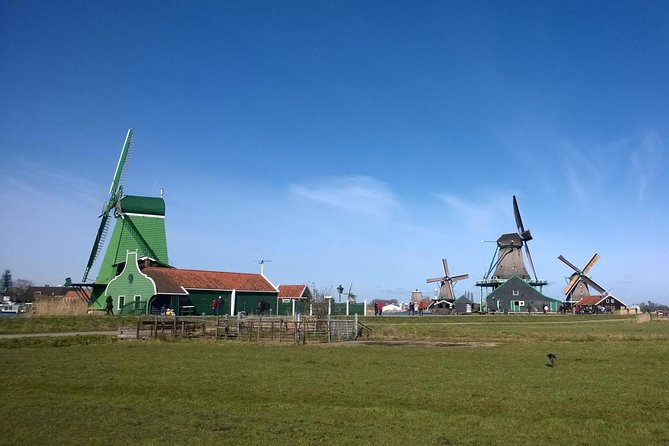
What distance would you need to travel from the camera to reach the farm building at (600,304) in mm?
100938

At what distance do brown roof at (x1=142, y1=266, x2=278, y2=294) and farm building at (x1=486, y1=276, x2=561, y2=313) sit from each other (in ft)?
139

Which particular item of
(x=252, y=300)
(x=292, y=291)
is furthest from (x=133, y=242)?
(x=292, y=291)

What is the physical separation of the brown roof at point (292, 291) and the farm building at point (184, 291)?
21.3 feet

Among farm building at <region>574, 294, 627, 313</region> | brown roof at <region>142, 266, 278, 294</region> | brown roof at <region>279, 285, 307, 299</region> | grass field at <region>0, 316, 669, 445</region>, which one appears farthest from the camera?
farm building at <region>574, 294, 627, 313</region>

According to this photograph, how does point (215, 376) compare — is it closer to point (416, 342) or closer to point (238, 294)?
point (416, 342)

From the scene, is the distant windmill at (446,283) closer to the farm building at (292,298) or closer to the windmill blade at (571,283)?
the windmill blade at (571,283)

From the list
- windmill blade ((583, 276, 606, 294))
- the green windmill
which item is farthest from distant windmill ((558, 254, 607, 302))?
the green windmill

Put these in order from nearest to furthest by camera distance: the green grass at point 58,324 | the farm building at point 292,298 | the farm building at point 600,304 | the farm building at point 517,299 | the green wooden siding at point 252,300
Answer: the green grass at point 58,324 < the green wooden siding at point 252,300 < the farm building at point 292,298 < the farm building at point 517,299 < the farm building at point 600,304

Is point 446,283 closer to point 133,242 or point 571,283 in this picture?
point 571,283

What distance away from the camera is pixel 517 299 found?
308 feet

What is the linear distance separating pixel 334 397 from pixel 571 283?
334 ft

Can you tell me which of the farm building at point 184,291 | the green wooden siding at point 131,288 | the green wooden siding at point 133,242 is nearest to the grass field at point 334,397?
the green wooden siding at point 131,288

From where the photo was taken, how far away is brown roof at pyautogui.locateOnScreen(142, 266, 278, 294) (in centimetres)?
5866

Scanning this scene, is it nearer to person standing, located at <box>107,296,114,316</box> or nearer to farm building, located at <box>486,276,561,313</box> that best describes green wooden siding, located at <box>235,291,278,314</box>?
person standing, located at <box>107,296,114,316</box>
